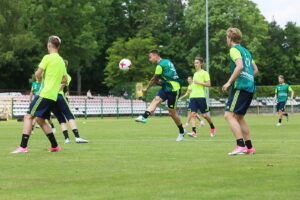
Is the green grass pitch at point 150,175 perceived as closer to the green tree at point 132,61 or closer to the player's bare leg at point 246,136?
the player's bare leg at point 246,136

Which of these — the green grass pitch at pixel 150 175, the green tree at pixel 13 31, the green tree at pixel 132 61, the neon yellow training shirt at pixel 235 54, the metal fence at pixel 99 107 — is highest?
the green tree at pixel 13 31

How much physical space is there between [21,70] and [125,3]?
16.5 metres

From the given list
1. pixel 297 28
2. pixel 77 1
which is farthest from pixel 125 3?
pixel 297 28

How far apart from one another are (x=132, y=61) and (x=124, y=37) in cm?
1474

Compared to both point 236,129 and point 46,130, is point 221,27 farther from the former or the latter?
point 236,129

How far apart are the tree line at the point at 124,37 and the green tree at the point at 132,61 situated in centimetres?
10

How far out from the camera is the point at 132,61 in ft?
200

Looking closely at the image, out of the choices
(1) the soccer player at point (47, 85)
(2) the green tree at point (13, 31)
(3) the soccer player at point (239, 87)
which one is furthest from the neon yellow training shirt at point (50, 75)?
(2) the green tree at point (13, 31)

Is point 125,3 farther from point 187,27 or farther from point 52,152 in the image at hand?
point 52,152

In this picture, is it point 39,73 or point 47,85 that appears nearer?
point 39,73

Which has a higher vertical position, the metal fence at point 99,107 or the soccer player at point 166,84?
the soccer player at point 166,84

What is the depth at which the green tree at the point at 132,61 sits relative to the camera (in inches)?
2409

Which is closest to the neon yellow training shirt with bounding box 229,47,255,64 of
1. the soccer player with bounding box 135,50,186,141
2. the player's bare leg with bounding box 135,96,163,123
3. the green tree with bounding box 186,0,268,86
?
the soccer player with bounding box 135,50,186,141

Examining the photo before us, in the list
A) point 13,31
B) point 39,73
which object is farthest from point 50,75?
point 13,31
